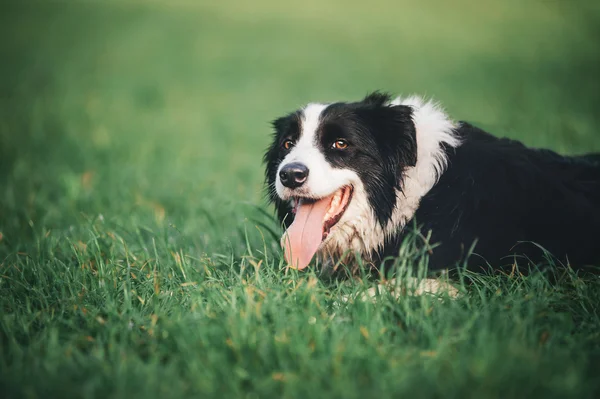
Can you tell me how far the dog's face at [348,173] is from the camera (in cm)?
322

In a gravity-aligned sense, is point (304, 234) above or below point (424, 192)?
below

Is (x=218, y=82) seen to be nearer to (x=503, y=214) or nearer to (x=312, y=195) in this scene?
(x=312, y=195)

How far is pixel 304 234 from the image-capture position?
3.23 metres

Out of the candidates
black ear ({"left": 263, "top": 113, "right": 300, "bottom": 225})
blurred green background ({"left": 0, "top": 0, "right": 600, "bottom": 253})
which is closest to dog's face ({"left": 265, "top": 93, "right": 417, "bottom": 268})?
black ear ({"left": 263, "top": 113, "right": 300, "bottom": 225})

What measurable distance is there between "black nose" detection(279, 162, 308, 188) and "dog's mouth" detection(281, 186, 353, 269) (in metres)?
0.20

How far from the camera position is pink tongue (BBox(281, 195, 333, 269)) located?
316 centimetres

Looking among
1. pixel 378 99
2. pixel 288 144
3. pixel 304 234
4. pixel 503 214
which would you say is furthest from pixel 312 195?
pixel 503 214

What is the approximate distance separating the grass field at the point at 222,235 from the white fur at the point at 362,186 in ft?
1.02

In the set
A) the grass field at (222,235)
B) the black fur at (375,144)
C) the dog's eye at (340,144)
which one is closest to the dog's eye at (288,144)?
the black fur at (375,144)

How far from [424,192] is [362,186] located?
362 mm

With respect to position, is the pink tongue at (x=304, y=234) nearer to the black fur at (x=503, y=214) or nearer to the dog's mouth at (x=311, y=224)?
the dog's mouth at (x=311, y=224)

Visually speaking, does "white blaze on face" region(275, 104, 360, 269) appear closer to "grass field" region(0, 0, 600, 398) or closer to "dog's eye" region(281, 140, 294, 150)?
"dog's eye" region(281, 140, 294, 150)

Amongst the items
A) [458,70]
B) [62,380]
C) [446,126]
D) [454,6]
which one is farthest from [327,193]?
[454,6]

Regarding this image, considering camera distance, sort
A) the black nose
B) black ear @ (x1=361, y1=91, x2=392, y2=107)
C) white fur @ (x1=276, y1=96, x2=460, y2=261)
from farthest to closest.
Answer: black ear @ (x1=361, y1=91, x2=392, y2=107) → white fur @ (x1=276, y1=96, x2=460, y2=261) → the black nose
